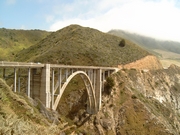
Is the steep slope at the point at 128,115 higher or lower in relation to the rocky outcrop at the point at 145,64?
lower

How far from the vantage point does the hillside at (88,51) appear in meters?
56.8

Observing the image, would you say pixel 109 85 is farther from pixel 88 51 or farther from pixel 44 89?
pixel 44 89

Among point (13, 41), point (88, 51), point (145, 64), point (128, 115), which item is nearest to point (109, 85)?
point (128, 115)

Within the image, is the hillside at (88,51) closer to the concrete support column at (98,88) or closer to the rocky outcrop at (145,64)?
the rocky outcrop at (145,64)

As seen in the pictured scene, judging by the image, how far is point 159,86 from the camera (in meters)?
64.1

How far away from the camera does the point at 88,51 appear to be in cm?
6200

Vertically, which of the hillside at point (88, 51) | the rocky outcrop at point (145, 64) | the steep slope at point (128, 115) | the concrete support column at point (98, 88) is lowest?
the steep slope at point (128, 115)

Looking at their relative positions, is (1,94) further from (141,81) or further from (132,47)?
(132,47)

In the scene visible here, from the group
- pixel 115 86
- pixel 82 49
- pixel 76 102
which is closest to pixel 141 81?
pixel 115 86

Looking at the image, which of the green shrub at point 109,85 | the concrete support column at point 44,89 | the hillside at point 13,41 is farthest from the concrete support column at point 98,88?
the hillside at point 13,41

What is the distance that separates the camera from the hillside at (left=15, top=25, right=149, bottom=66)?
186 ft

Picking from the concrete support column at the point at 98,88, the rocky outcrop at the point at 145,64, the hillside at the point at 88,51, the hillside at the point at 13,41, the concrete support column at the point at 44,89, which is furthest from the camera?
the hillside at the point at 13,41

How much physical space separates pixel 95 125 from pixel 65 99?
884 centimetres

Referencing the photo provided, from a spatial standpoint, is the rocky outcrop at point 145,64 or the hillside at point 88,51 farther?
the rocky outcrop at point 145,64
